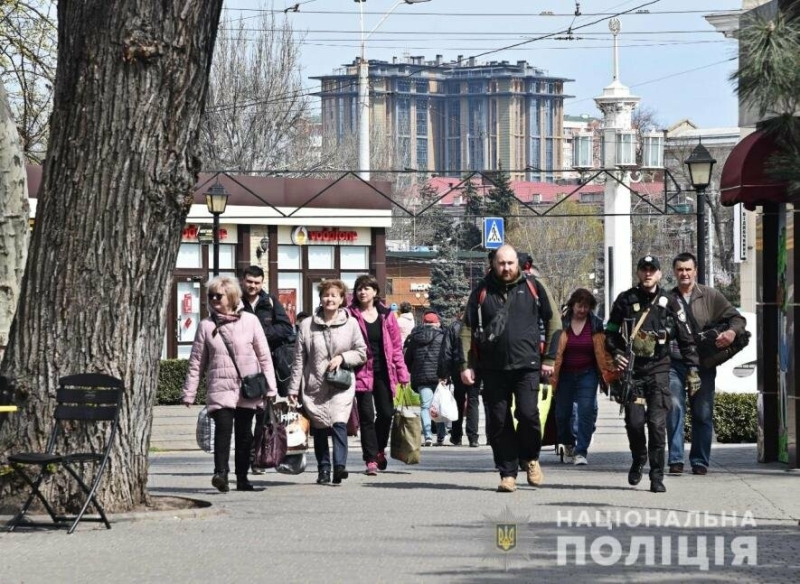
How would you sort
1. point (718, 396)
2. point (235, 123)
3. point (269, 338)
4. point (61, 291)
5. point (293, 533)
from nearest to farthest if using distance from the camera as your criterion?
1. point (293, 533)
2. point (61, 291)
3. point (269, 338)
4. point (718, 396)
5. point (235, 123)

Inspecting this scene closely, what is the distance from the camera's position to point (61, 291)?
1036 centimetres

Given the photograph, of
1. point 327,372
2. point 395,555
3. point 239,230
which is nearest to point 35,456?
point 395,555

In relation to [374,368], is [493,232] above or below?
above

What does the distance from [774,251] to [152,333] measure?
583 centimetres

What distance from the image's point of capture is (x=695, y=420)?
13.3 m

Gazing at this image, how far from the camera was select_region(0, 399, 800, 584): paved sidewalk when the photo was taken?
805 centimetres

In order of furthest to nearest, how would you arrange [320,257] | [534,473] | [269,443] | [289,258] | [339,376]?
[320,257], [289,258], [269,443], [339,376], [534,473]

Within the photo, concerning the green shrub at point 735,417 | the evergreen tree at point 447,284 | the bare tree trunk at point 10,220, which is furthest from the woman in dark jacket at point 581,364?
the evergreen tree at point 447,284

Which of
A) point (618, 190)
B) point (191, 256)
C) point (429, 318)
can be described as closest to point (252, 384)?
point (429, 318)

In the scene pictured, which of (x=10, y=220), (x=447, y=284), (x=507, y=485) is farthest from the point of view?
(x=447, y=284)

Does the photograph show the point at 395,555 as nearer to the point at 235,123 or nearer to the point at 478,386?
the point at 478,386

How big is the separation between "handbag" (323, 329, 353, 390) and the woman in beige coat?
1 cm

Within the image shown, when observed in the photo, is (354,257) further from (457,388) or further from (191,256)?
(457,388)

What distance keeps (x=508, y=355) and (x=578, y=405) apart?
2.89 meters
